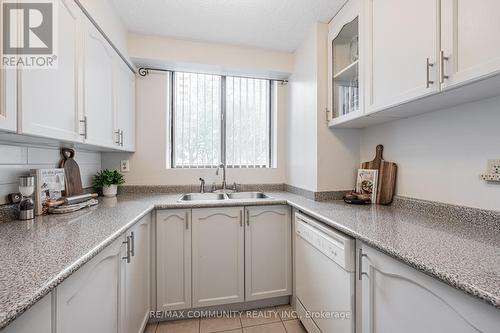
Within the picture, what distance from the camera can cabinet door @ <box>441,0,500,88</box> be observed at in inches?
30.8

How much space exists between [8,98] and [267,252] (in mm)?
1695

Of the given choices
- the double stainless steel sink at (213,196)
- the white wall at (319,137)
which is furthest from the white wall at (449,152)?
the double stainless steel sink at (213,196)

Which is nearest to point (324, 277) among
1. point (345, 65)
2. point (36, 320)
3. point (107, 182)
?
point (36, 320)

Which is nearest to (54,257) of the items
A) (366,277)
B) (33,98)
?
(33,98)

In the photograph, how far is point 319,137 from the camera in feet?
5.98

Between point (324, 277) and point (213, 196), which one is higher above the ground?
point (213, 196)

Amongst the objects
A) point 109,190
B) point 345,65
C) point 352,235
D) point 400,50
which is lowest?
point 352,235

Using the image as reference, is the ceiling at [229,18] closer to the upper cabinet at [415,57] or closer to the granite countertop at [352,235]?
the upper cabinet at [415,57]

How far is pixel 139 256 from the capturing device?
1391 millimetres

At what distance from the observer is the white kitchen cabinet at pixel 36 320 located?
0.50 m

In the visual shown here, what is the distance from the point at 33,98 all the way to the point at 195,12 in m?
1.29

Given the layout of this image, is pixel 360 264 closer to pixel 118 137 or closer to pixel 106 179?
pixel 118 137

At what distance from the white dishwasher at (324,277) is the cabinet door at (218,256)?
1.49ft

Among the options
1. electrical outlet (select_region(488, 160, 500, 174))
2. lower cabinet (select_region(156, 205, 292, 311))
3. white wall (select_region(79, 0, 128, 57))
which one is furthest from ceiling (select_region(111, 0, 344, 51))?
lower cabinet (select_region(156, 205, 292, 311))
